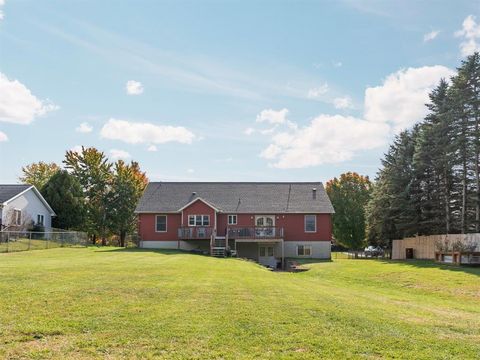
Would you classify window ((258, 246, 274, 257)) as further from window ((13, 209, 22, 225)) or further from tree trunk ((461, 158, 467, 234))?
window ((13, 209, 22, 225))

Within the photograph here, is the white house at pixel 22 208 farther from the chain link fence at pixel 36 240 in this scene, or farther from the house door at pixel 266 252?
the house door at pixel 266 252

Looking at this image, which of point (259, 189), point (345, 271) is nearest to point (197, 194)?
point (259, 189)

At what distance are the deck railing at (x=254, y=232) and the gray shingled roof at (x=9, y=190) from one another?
2007 centimetres

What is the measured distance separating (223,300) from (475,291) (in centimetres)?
1320

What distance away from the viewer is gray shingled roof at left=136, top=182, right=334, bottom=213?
4519 centimetres

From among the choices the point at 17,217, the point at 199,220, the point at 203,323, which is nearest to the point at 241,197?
the point at 199,220

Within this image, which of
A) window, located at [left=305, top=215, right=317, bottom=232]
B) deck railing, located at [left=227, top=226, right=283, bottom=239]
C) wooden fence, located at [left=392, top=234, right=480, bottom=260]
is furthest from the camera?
window, located at [left=305, top=215, right=317, bottom=232]

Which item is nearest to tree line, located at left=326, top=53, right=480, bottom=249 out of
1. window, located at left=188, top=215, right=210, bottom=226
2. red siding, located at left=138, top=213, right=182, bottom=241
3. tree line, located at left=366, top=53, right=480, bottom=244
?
tree line, located at left=366, top=53, right=480, bottom=244

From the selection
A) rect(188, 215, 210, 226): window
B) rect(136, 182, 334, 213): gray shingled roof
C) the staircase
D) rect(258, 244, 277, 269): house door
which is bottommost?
rect(258, 244, 277, 269): house door

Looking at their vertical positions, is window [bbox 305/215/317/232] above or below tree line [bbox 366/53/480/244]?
below

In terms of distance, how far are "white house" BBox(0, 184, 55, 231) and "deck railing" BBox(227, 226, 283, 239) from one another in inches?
764

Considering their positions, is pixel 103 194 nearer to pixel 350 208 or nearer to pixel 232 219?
pixel 232 219

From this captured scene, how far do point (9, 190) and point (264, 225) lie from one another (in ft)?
79.1

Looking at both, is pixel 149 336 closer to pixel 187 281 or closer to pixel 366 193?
pixel 187 281
